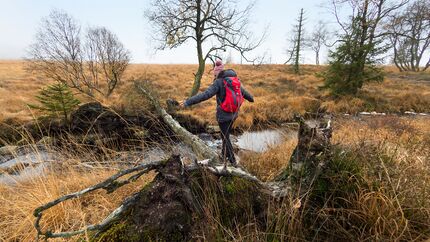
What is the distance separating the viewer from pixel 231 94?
3.31 metres

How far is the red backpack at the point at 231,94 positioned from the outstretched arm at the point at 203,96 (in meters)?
0.17

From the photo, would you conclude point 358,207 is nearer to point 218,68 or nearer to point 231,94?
point 231,94

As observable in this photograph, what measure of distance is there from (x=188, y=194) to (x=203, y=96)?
6.35ft

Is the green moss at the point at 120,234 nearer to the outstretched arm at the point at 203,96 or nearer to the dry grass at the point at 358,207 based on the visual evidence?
the dry grass at the point at 358,207

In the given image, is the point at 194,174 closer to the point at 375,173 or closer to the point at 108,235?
the point at 108,235

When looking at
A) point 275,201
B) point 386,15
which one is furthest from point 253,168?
point 386,15

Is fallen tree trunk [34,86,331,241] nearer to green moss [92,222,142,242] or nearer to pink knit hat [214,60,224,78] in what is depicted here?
green moss [92,222,142,242]

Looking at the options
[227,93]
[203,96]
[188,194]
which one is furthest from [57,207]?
[227,93]

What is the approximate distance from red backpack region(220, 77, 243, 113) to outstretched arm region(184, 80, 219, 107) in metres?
0.17

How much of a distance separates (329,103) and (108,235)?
12843mm

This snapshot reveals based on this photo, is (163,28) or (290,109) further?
(163,28)

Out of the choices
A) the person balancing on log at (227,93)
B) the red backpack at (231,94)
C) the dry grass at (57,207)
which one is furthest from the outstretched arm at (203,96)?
the dry grass at (57,207)

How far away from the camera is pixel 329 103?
11.8m

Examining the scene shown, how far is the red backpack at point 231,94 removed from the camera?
3.29 metres
